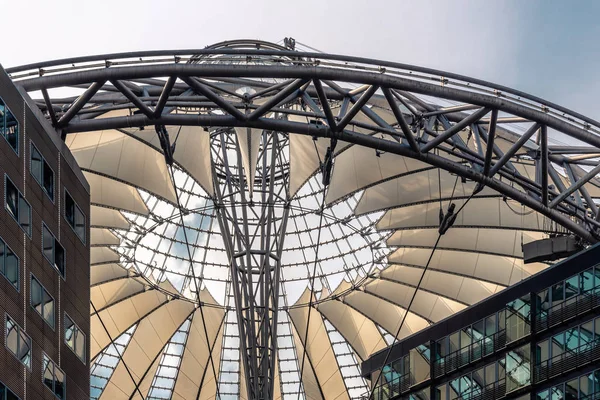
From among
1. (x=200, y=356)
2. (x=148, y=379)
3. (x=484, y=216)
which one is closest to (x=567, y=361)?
(x=484, y=216)

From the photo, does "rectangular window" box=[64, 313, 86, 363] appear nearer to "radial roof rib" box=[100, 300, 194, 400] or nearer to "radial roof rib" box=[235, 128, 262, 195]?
"radial roof rib" box=[235, 128, 262, 195]

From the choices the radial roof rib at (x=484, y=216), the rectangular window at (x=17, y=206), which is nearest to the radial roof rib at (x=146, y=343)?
the radial roof rib at (x=484, y=216)

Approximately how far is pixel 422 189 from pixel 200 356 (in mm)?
19381

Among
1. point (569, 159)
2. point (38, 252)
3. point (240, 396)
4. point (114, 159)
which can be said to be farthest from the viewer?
point (240, 396)

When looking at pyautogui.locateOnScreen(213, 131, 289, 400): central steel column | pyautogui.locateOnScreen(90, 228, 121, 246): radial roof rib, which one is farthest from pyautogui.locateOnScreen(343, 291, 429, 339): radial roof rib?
pyautogui.locateOnScreen(90, 228, 121, 246): radial roof rib

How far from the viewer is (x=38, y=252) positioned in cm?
3316

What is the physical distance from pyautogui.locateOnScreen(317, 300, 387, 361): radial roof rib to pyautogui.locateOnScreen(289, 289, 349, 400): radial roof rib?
0.99 metres

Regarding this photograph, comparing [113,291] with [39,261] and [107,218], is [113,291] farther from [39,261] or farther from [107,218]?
[39,261]

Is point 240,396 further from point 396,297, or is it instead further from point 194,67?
point 194,67

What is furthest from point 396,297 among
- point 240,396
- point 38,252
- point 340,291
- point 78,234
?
point 38,252

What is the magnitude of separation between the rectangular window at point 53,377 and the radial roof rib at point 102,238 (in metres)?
A: 20.0

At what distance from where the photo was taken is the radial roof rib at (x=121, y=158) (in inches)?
1933

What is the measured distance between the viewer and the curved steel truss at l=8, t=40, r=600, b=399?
36.8 meters

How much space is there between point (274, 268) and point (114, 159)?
8.76 metres
